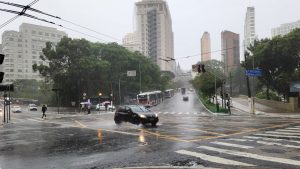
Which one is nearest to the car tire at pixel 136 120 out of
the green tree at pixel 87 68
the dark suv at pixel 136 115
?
the dark suv at pixel 136 115

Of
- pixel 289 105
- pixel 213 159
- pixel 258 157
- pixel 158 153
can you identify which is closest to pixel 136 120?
pixel 158 153

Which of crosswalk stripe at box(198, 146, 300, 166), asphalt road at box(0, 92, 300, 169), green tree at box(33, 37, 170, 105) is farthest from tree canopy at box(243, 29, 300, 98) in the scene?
green tree at box(33, 37, 170, 105)

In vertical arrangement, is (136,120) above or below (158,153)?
above

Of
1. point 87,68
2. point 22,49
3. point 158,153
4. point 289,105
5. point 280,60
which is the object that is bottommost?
point 158,153

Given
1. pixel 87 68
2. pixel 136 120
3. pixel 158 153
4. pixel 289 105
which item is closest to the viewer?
pixel 158 153

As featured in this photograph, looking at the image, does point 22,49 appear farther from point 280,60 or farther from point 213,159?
point 213,159

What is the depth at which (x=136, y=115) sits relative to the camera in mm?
27719

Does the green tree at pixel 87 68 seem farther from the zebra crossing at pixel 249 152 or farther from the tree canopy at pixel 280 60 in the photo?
the zebra crossing at pixel 249 152

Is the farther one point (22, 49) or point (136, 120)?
point (22, 49)

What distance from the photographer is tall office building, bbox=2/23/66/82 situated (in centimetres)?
17125

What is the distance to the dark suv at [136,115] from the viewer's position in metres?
26.8

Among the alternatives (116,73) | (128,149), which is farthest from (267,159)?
(116,73)

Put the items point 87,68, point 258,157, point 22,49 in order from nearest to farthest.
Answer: point 258,157
point 87,68
point 22,49

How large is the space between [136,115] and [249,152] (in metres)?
15.1
